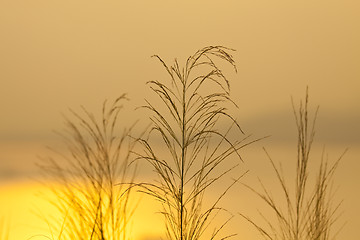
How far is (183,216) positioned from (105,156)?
39cm

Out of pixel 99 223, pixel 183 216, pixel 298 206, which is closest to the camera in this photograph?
pixel 99 223

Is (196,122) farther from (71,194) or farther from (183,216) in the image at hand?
(71,194)

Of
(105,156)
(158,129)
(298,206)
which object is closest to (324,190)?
(298,206)

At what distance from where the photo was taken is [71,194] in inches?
104

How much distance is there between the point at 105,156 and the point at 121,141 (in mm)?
97

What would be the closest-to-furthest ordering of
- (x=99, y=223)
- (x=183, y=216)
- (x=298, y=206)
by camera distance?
1. (x=99, y=223)
2. (x=183, y=216)
3. (x=298, y=206)

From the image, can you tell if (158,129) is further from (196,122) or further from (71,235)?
(71,235)

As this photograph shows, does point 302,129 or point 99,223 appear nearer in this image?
point 99,223

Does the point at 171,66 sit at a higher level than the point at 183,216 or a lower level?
higher

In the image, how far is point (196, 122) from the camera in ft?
8.89

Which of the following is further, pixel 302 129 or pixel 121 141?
pixel 302 129

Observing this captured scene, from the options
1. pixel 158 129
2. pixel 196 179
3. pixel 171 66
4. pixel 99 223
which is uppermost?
pixel 171 66

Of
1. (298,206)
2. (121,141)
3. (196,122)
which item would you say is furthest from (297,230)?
(121,141)

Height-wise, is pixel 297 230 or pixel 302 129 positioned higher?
pixel 302 129
